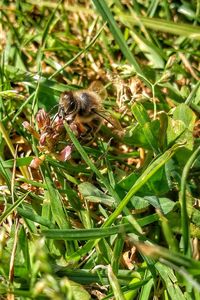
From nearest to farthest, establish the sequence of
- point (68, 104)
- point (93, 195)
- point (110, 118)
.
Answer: point (93, 195)
point (68, 104)
point (110, 118)

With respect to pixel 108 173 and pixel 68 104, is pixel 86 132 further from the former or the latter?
pixel 108 173


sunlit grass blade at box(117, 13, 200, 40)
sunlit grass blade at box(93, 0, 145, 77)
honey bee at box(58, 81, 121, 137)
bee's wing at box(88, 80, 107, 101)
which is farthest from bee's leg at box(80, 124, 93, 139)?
sunlit grass blade at box(117, 13, 200, 40)

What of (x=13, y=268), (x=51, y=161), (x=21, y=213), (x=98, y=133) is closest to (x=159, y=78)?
(x=98, y=133)

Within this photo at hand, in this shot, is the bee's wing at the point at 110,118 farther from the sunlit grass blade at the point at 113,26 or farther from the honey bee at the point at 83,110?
the sunlit grass blade at the point at 113,26

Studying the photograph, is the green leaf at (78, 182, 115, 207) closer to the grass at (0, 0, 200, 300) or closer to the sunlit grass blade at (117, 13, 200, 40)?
the grass at (0, 0, 200, 300)

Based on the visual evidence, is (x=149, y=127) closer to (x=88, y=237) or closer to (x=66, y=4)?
(x=88, y=237)

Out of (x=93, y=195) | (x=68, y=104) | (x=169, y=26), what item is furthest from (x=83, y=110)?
(x=169, y=26)

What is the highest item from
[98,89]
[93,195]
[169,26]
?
[169,26]
